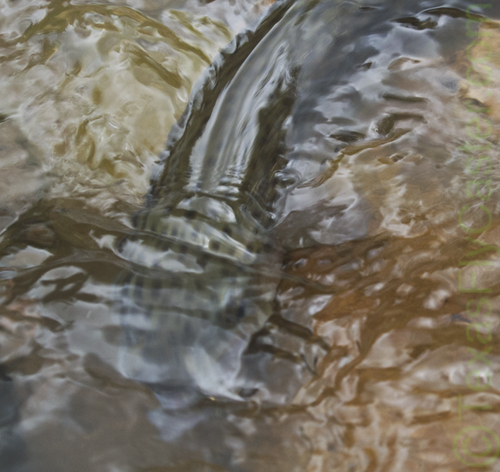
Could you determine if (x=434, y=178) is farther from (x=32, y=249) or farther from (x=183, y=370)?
(x=32, y=249)

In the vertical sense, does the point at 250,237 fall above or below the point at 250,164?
below

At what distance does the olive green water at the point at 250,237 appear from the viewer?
1.32 m

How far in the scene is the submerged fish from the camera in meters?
1.48

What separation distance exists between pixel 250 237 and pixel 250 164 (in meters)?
0.41

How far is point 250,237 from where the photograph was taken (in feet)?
6.04

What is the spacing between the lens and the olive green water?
132 cm

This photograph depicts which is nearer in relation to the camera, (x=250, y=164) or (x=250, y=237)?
(x=250, y=237)

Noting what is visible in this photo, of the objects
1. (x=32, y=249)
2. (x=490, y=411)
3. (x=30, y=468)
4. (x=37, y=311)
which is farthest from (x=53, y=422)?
(x=490, y=411)

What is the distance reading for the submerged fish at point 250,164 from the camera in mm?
1484

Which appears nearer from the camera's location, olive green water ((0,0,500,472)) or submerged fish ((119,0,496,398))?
olive green water ((0,0,500,472))

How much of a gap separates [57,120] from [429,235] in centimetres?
184

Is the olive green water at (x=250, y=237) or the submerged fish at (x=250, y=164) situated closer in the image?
the olive green water at (x=250, y=237)

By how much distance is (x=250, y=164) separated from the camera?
2.08m

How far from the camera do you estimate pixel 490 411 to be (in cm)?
131
